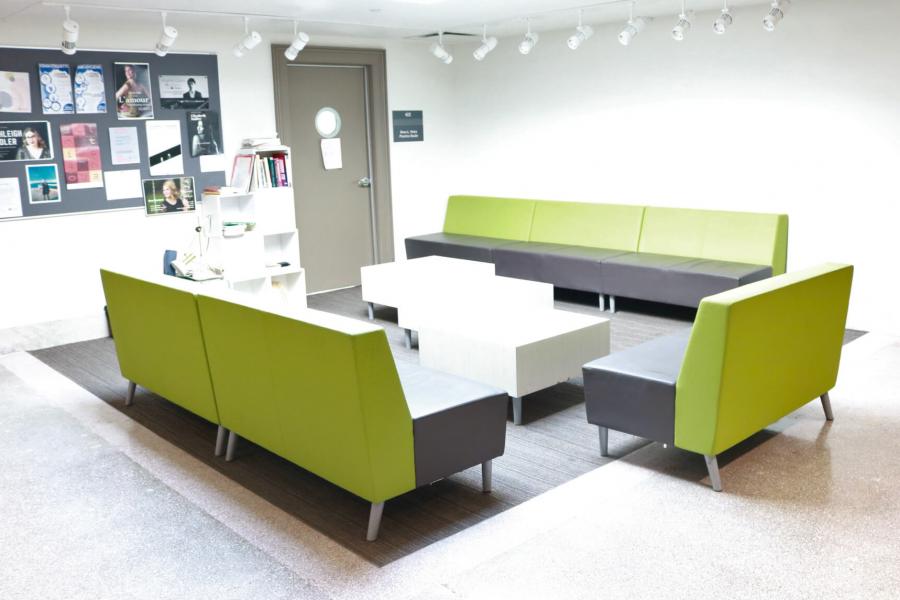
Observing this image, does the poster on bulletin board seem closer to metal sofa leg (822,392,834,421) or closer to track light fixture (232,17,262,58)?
track light fixture (232,17,262,58)

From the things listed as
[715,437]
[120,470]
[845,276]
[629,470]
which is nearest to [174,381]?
[120,470]

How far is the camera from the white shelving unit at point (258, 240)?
22.7 ft

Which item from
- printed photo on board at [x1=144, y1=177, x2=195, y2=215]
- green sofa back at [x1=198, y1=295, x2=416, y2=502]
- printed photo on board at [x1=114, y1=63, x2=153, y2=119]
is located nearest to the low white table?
green sofa back at [x1=198, y1=295, x2=416, y2=502]

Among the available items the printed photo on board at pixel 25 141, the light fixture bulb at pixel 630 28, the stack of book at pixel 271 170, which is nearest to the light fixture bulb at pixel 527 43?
the light fixture bulb at pixel 630 28

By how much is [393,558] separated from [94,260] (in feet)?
15.2

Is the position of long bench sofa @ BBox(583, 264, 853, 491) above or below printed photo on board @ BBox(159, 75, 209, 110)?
below

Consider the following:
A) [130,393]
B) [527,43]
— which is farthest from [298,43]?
[130,393]

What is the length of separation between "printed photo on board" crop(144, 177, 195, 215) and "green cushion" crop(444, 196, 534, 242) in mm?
2868

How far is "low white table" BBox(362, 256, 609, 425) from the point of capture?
4.60 metres

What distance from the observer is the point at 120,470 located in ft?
13.6

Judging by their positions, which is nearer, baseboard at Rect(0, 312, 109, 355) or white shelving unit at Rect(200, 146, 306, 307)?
baseboard at Rect(0, 312, 109, 355)

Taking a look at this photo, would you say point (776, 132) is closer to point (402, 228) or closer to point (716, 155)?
point (716, 155)

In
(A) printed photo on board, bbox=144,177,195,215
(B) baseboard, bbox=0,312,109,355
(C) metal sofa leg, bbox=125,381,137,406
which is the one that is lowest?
(C) metal sofa leg, bbox=125,381,137,406

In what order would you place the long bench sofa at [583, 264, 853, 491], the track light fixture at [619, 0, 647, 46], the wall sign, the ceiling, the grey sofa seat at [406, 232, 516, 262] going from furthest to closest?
the wall sign
the grey sofa seat at [406, 232, 516, 262]
the track light fixture at [619, 0, 647, 46]
the ceiling
the long bench sofa at [583, 264, 853, 491]
